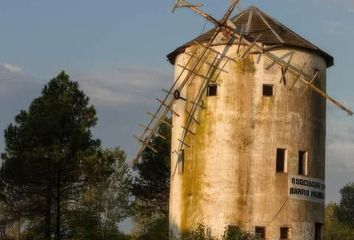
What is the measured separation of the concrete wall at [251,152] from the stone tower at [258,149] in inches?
1.6

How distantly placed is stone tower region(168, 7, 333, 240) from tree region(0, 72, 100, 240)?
1087 centimetres

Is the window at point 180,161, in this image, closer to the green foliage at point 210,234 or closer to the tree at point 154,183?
the green foliage at point 210,234

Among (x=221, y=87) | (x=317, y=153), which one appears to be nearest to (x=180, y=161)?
(x=221, y=87)

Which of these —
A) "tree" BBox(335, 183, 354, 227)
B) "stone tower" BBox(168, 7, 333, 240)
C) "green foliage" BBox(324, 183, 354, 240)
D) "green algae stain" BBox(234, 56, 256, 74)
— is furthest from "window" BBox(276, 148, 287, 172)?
"tree" BBox(335, 183, 354, 227)

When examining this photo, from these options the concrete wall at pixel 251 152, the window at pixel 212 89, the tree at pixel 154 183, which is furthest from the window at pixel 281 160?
the tree at pixel 154 183

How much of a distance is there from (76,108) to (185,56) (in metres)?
11.9

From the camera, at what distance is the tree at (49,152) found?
4081 cm

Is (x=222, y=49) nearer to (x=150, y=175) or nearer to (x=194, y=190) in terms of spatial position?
(x=194, y=190)

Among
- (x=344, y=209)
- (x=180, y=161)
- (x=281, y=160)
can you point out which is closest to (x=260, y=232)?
(x=281, y=160)

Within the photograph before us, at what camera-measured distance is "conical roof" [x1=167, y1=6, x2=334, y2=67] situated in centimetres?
3111

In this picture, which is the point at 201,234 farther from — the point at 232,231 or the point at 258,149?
the point at 258,149

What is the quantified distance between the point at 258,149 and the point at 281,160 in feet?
3.75

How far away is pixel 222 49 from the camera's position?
31.5 metres

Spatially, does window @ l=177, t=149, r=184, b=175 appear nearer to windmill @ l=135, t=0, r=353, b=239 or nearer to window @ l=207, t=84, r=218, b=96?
windmill @ l=135, t=0, r=353, b=239
